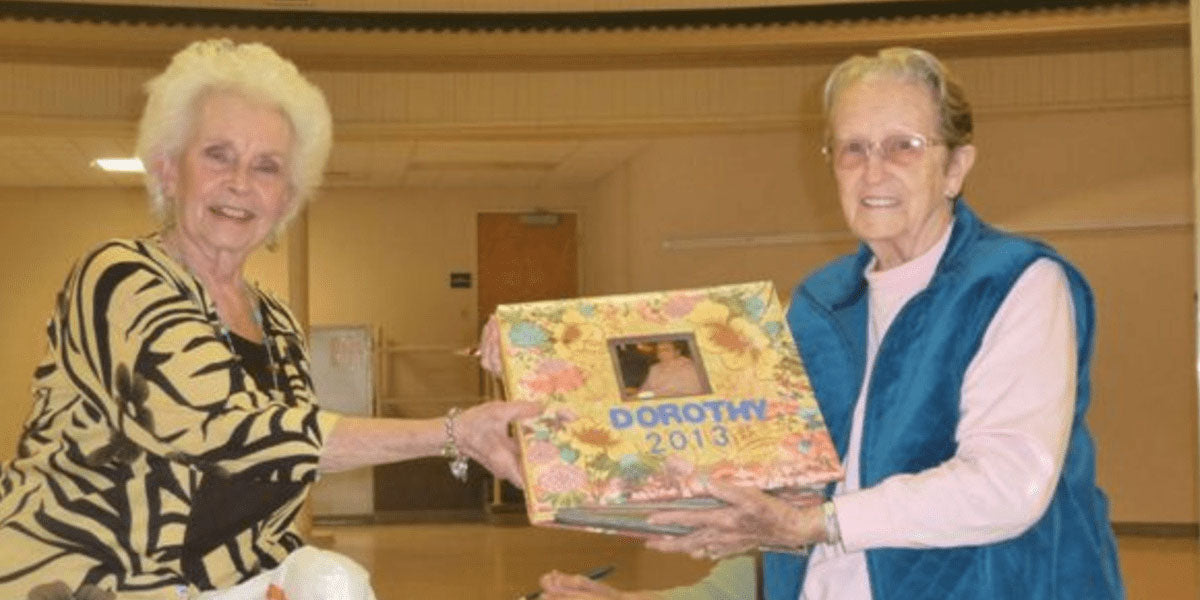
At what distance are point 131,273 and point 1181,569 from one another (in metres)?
8.94

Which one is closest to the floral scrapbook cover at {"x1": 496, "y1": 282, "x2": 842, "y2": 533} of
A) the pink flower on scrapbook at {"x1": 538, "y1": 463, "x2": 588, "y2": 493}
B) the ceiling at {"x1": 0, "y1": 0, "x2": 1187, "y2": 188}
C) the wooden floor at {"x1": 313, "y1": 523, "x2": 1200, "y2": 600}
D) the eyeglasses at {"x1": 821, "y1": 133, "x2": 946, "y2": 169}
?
the pink flower on scrapbook at {"x1": 538, "y1": 463, "x2": 588, "y2": 493}

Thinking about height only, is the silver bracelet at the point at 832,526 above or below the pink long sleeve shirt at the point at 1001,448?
below

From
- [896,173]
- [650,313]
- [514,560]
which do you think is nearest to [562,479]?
[650,313]

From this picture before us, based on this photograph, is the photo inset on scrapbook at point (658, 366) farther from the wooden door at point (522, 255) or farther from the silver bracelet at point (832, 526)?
the wooden door at point (522, 255)

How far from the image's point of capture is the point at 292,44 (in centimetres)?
1146

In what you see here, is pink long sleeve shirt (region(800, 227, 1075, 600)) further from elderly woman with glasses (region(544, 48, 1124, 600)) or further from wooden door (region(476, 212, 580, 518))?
wooden door (region(476, 212, 580, 518))

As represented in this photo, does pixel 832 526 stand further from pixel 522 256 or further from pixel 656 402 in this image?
pixel 522 256

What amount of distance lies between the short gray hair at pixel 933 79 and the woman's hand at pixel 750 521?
60 cm

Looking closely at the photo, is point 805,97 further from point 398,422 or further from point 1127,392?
point 398,422

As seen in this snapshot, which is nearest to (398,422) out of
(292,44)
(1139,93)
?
(292,44)

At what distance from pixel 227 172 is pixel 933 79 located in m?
1.18

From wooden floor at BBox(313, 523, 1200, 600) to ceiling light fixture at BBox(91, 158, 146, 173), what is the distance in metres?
4.05

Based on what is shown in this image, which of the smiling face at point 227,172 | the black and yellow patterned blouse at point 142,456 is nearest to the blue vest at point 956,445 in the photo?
the black and yellow patterned blouse at point 142,456

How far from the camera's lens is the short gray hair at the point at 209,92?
254cm
